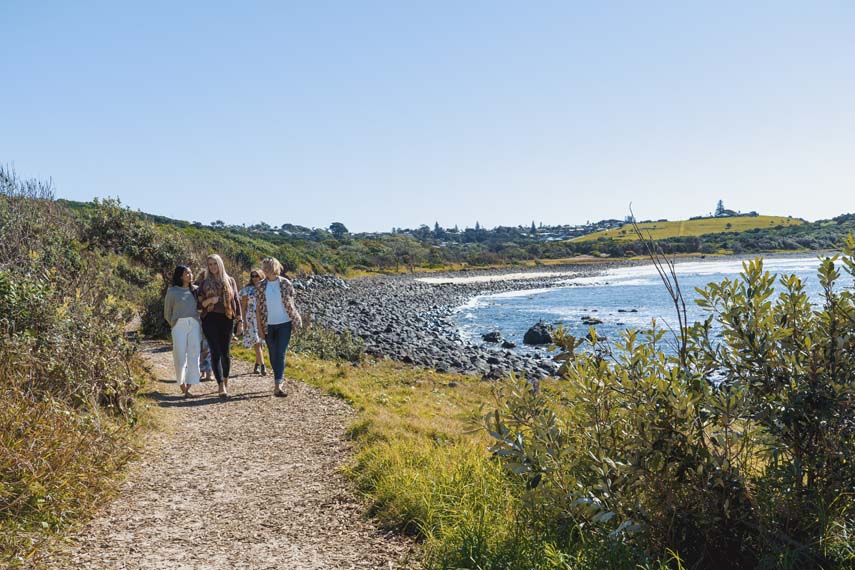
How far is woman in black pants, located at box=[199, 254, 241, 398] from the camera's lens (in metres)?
9.52

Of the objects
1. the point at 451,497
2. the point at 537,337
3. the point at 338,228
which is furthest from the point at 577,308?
the point at 338,228

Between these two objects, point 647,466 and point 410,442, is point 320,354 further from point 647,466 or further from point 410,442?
point 647,466

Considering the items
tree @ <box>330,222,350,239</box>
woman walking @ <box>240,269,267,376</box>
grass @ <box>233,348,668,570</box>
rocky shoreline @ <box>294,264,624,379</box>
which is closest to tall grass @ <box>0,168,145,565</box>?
grass @ <box>233,348,668,570</box>

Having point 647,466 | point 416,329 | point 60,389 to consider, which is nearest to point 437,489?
point 647,466

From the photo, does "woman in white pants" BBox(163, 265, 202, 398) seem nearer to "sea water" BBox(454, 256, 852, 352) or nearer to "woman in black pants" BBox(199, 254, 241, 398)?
"woman in black pants" BBox(199, 254, 241, 398)

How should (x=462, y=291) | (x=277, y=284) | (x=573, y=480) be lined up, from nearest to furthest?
(x=573, y=480) → (x=277, y=284) → (x=462, y=291)

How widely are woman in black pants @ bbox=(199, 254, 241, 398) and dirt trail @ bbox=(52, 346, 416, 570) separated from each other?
1.21 m

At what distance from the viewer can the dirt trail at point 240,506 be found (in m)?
4.46

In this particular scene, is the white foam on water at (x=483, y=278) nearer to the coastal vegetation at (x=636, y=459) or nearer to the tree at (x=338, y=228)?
the coastal vegetation at (x=636, y=459)

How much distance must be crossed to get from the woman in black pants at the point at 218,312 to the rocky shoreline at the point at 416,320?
367 inches

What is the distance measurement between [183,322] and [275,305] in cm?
146

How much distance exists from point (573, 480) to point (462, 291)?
6361 centimetres

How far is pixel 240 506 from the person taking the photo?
5.43 m

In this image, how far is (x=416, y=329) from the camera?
3406cm
